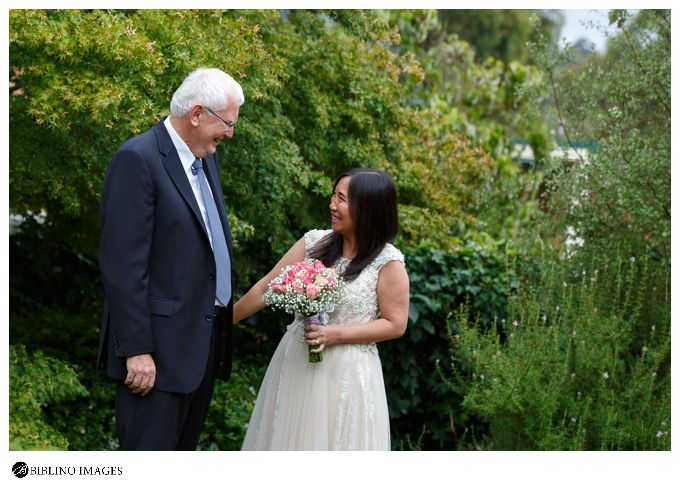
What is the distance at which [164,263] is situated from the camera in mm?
3361

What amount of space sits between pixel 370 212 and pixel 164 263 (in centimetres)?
95

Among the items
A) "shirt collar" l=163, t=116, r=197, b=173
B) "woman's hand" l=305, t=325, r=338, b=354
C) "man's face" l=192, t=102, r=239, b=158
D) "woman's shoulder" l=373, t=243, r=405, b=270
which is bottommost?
"woman's hand" l=305, t=325, r=338, b=354

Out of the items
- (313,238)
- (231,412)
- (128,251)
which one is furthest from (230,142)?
(128,251)

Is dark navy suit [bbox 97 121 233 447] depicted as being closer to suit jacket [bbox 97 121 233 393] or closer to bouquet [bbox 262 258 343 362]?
suit jacket [bbox 97 121 233 393]

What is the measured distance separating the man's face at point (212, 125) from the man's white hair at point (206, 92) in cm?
2

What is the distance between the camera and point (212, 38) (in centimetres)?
527

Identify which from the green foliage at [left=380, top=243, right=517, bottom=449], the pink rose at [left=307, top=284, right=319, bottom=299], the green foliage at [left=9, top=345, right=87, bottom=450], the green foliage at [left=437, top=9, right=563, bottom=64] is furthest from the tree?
the green foliage at [left=437, top=9, right=563, bottom=64]

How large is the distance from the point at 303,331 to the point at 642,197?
3212 mm

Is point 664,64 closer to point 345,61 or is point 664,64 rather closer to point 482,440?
point 345,61

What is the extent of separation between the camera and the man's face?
349cm

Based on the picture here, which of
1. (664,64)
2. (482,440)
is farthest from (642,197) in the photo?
(482,440)

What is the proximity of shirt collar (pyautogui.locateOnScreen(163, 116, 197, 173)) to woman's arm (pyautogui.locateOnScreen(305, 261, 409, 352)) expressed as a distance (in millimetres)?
885
